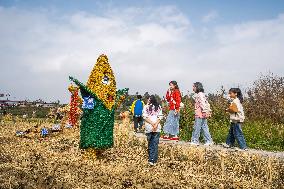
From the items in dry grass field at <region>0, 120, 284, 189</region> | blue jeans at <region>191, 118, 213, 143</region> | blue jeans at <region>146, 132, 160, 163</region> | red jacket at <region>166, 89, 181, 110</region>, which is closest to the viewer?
dry grass field at <region>0, 120, 284, 189</region>

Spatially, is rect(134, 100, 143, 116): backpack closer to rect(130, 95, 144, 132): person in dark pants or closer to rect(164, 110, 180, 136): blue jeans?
rect(130, 95, 144, 132): person in dark pants

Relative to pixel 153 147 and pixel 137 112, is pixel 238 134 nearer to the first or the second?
pixel 153 147

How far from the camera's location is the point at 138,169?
7.17 meters

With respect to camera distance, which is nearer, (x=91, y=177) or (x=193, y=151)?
(x=91, y=177)

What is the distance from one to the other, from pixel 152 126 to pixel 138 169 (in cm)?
141

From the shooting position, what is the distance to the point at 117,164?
764 cm

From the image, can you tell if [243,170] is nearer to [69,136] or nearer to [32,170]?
[32,170]

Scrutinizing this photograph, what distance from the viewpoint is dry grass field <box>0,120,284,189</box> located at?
5.95 metres

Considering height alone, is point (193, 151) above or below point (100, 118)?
below

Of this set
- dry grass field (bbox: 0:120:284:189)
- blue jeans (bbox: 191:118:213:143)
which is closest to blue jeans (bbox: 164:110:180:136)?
blue jeans (bbox: 191:118:213:143)

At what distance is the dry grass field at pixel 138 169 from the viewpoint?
19.5 ft

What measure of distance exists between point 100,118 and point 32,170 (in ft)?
7.42

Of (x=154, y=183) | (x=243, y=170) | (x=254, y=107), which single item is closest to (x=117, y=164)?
(x=154, y=183)

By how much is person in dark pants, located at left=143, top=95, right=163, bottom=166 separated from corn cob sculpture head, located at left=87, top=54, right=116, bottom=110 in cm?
74
